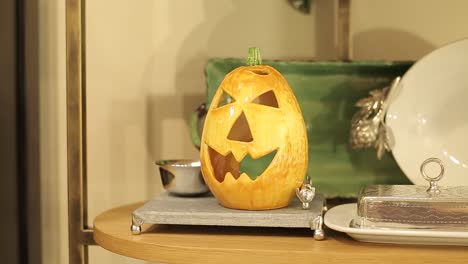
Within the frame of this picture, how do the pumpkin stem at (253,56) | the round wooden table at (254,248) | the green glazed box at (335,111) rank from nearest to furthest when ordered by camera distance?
the round wooden table at (254,248) < the pumpkin stem at (253,56) < the green glazed box at (335,111)

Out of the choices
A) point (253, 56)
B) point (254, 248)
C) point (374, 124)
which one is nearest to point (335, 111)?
point (374, 124)

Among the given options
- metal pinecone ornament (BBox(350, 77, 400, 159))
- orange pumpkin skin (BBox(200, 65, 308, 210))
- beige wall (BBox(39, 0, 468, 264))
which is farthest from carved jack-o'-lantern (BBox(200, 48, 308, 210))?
beige wall (BBox(39, 0, 468, 264))

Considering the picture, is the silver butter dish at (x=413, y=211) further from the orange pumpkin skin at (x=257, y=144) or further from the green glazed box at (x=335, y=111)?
the green glazed box at (x=335, y=111)

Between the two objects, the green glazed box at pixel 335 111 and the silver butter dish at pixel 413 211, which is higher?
the green glazed box at pixel 335 111

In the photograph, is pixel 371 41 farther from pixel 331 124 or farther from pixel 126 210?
pixel 126 210

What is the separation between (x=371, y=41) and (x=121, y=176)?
1.36ft

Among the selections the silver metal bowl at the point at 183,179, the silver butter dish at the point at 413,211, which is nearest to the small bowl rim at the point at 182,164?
the silver metal bowl at the point at 183,179

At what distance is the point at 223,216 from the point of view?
0.65 meters

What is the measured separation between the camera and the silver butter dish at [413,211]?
61 cm

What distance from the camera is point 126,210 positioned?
0.80 m

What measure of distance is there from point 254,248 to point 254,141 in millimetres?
113

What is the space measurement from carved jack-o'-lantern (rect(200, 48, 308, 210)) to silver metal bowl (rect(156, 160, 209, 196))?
0.23 ft

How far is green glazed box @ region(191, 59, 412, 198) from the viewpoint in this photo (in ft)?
2.74

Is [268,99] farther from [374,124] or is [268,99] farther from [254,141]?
[374,124]
